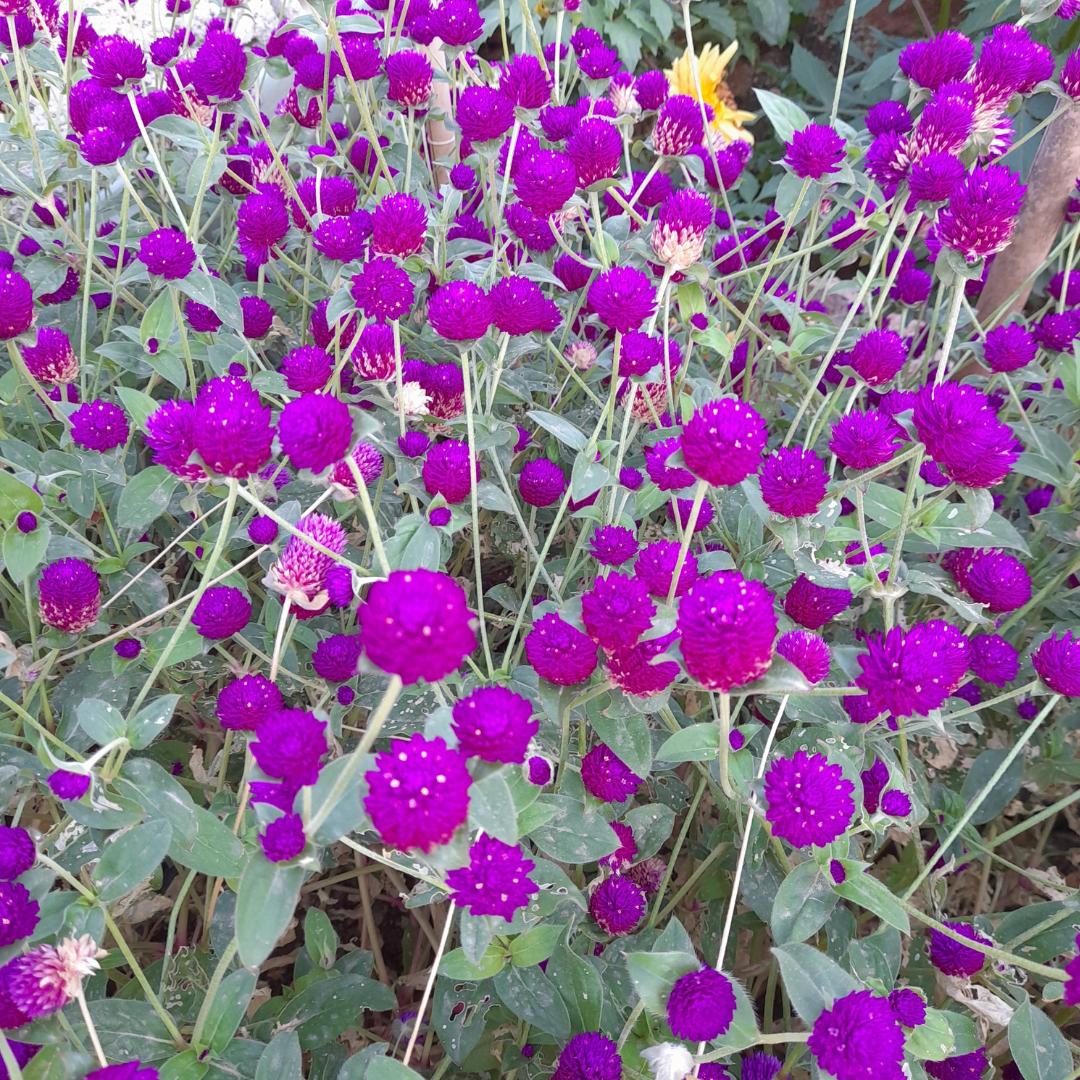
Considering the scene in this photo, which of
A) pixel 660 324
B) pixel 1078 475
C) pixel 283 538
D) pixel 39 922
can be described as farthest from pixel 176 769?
pixel 1078 475

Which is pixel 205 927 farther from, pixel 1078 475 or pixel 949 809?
pixel 1078 475

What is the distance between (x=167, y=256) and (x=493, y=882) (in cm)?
76

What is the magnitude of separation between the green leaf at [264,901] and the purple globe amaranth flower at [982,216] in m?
0.83

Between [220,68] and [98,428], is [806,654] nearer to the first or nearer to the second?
[98,428]

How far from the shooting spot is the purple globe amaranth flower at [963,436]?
→ 2.46 ft

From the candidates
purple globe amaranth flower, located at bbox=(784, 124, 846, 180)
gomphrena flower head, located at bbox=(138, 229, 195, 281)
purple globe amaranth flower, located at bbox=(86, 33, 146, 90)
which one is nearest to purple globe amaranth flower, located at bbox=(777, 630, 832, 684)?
purple globe amaranth flower, located at bbox=(784, 124, 846, 180)

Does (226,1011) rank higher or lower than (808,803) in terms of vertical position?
lower

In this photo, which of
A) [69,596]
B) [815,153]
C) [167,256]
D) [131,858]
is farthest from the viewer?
[815,153]

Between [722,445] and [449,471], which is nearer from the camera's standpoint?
[722,445]

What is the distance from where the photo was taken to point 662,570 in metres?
0.82

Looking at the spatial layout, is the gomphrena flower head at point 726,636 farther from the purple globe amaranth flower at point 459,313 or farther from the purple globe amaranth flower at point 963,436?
the purple globe amaranth flower at point 459,313

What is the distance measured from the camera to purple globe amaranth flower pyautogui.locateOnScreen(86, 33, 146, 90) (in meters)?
1.14

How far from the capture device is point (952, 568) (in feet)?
3.65

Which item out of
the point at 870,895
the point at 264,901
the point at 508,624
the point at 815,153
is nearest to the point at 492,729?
the point at 264,901
